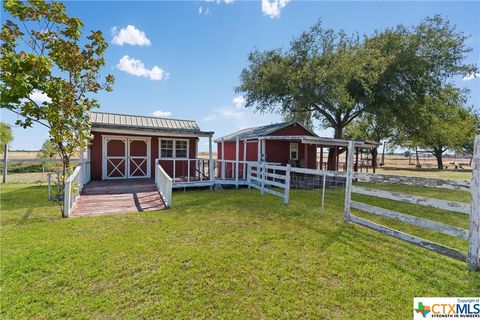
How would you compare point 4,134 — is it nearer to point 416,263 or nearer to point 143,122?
point 143,122

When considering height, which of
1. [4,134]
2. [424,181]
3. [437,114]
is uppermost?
[437,114]

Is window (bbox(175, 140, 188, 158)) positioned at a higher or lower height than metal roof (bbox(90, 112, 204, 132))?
lower

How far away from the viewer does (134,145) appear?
11.4 meters

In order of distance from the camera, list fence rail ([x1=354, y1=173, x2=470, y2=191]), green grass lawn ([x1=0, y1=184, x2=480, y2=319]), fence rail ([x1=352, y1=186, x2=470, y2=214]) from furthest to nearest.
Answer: fence rail ([x1=354, y1=173, x2=470, y2=191]) → fence rail ([x1=352, y1=186, x2=470, y2=214]) → green grass lawn ([x1=0, y1=184, x2=480, y2=319])

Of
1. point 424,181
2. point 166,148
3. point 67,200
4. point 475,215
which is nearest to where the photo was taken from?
point 475,215

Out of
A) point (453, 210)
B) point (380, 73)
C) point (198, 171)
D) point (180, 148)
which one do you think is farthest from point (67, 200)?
point (380, 73)

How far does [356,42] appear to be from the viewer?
49.2 feet

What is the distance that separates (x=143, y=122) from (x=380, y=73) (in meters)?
13.5

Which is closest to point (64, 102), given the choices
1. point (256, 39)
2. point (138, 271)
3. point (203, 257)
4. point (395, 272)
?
point (138, 271)

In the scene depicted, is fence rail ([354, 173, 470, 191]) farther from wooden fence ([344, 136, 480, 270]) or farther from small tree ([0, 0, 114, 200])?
small tree ([0, 0, 114, 200])

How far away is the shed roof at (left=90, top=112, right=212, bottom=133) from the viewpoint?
10.9 m

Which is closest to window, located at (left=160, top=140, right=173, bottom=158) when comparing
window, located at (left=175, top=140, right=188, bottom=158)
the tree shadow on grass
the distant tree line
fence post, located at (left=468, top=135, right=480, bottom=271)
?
window, located at (left=175, top=140, right=188, bottom=158)

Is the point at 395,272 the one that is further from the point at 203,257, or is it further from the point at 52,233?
the point at 52,233

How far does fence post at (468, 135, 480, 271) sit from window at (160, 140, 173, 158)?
1130 cm
